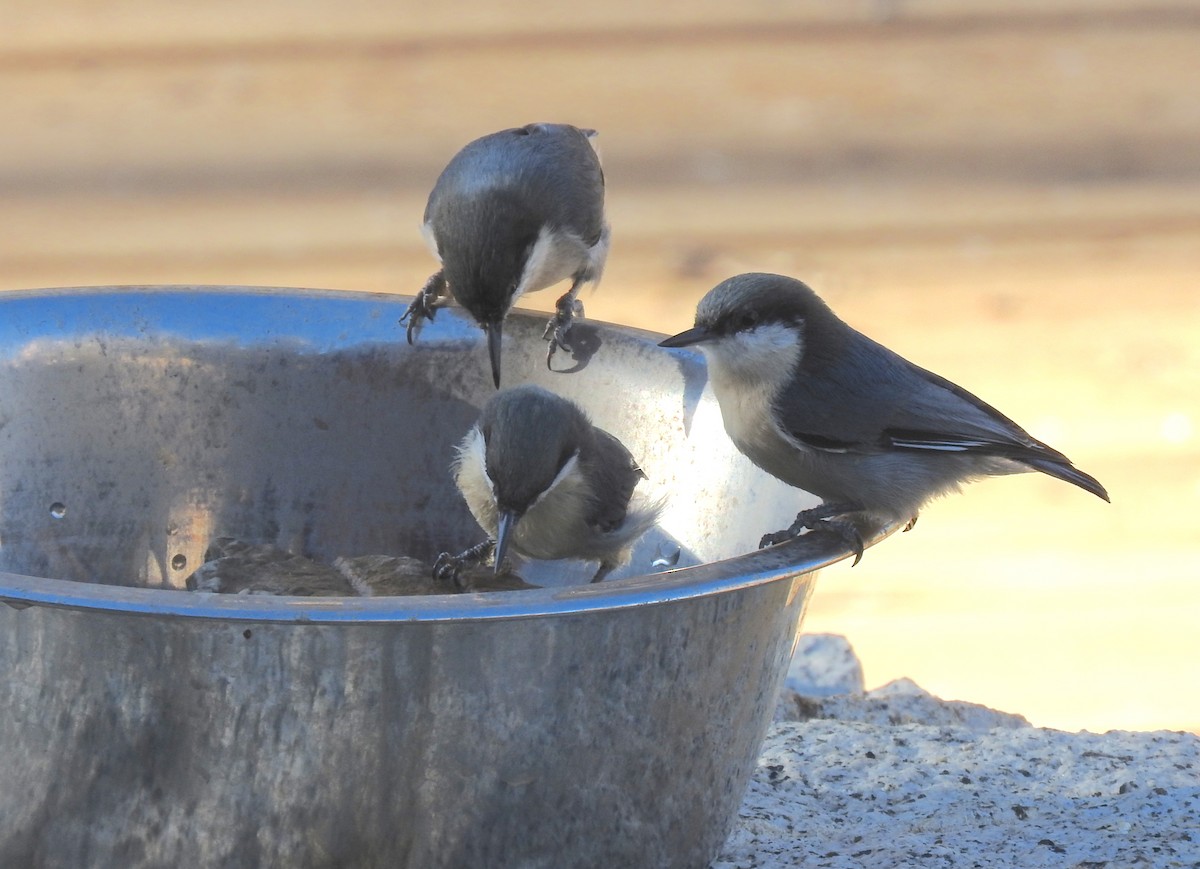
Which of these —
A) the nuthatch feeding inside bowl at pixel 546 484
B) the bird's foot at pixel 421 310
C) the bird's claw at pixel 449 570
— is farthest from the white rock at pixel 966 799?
the bird's foot at pixel 421 310

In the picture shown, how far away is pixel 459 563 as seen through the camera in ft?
10.6

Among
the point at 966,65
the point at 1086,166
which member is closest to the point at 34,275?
the point at 966,65

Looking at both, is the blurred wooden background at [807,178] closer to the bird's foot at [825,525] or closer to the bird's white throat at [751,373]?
the bird's white throat at [751,373]

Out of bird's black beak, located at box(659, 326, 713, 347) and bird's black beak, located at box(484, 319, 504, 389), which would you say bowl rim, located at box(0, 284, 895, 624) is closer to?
bird's black beak, located at box(659, 326, 713, 347)

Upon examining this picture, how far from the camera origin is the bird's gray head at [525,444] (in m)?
2.96

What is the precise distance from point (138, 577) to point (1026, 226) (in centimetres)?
323

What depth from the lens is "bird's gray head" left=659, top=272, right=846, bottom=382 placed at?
308cm

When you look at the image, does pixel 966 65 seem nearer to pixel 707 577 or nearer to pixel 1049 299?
pixel 1049 299

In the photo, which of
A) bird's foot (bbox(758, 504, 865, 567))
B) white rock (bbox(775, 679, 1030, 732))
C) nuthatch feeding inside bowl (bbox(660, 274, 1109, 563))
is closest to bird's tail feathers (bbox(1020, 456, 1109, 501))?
nuthatch feeding inside bowl (bbox(660, 274, 1109, 563))

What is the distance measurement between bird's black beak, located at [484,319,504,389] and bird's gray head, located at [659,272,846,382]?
36 centimetres

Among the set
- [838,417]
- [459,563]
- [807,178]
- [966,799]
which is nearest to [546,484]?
[459,563]

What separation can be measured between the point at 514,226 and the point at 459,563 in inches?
31.0

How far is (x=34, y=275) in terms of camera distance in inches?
208

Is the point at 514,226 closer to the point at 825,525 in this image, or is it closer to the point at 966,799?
the point at 825,525
